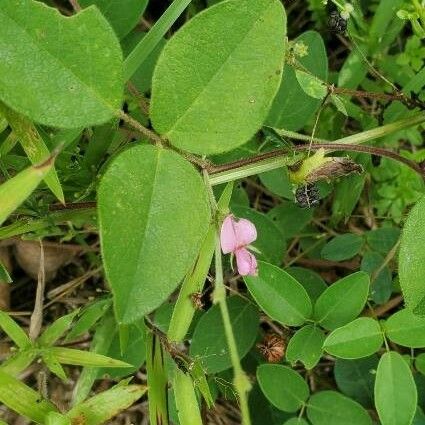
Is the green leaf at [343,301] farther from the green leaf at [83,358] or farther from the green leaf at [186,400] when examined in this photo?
the green leaf at [83,358]

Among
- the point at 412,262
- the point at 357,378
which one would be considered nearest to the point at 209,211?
the point at 412,262

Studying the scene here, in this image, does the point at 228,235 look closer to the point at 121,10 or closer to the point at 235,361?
the point at 235,361

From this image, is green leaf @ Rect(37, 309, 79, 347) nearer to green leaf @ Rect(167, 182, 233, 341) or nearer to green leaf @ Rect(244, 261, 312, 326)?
green leaf @ Rect(167, 182, 233, 341)

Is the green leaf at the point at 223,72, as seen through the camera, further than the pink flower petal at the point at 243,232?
No

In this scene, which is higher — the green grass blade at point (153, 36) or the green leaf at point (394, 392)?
the green grass blade at point (153, 36)

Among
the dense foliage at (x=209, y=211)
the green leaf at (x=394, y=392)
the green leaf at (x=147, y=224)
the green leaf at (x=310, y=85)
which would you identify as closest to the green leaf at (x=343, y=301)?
the dense foliage at (x=209, y=211)

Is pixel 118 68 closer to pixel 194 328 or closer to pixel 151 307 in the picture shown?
pixel 151 307

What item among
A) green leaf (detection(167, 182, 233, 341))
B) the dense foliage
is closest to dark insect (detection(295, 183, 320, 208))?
the dense foliage

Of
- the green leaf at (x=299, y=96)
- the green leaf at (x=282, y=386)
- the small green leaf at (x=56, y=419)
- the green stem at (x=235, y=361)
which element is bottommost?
the green leaf at (x=282, y=386)
